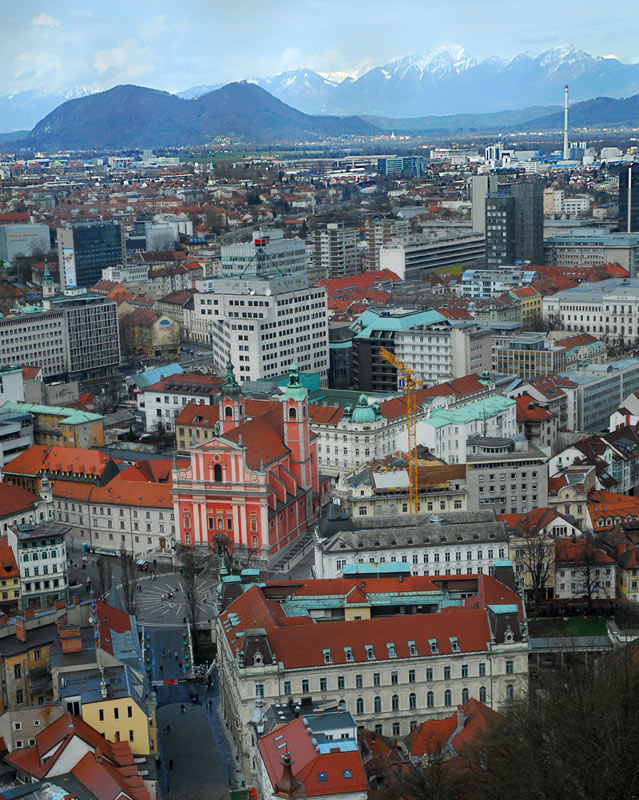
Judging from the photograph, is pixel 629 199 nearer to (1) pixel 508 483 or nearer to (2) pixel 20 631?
(1) pixel 508 483

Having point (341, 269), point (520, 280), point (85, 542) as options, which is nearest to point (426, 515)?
point (85, 542)

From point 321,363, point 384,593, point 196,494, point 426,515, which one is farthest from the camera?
point 321,363

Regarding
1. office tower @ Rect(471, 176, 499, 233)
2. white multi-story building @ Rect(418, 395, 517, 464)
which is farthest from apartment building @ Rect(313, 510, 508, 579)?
office tower @ Rect(471, 176, 499, 233)

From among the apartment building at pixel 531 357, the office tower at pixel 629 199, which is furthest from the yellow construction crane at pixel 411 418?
the office tower at pixel 629 199

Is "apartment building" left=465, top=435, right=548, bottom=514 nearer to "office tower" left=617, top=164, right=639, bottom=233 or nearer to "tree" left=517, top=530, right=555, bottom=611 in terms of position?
"tree" left=517, top=530, right=555, bottom=611

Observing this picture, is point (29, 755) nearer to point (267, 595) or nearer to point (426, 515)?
point (267, 595)

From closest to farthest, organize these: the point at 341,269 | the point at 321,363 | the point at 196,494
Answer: the point at 196,494 < the point at 321,363 < the point at 341,269

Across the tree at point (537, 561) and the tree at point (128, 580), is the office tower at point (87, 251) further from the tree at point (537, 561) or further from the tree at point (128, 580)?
the tree at point (537, 561)
